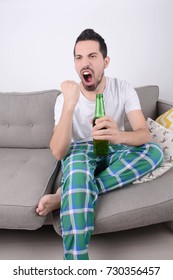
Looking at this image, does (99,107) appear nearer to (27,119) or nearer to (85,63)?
(85,63)

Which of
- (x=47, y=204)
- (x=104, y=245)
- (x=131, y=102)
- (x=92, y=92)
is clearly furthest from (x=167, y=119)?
(x=47, y=204)

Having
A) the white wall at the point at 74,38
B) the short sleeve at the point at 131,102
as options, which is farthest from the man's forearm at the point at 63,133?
the white wall at the point at 74,38

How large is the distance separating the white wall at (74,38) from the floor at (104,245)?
1147 mm

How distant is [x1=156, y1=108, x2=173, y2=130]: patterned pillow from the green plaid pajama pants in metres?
0.39

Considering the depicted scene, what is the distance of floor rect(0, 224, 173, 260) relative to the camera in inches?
57.3

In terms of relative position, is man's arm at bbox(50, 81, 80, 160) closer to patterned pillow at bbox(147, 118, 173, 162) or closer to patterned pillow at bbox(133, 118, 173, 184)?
patterned pillow at bbox(133, 118, 173, 184)

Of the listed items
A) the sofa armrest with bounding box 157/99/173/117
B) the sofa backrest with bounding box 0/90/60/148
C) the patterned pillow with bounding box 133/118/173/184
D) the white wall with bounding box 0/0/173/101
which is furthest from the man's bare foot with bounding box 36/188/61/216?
the white wall with bounding box 0/0/173/101

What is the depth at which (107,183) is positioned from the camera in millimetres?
1387

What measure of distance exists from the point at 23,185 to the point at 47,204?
20 centimetres

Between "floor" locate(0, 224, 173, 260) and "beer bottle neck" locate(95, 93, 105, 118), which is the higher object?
"beer bottle neck" locate(95, 93, 105, 118)

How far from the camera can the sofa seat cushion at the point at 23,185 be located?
1.33m

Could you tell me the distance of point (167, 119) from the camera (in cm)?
187

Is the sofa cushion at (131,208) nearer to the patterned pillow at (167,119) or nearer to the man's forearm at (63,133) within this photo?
the man's forearm at (63,133)
